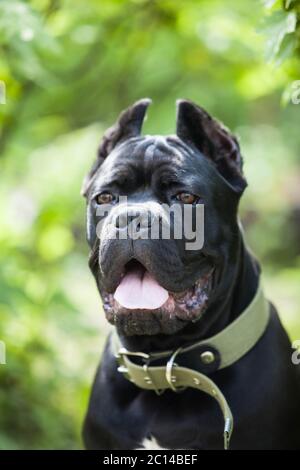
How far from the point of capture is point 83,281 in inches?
276

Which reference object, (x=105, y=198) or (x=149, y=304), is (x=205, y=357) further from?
(x=105, y=198)

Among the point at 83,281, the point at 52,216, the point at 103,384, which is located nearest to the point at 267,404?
the point at 103,384

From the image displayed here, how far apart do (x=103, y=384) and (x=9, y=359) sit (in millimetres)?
1317

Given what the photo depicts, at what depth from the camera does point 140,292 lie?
2.84 m

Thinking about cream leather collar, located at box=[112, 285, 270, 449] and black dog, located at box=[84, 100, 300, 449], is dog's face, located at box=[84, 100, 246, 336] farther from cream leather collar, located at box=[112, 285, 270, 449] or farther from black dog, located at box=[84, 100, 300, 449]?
cream leather collar, located at box=[112, 285, 270, 449]

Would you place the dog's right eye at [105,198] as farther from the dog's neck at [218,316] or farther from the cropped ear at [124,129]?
the dog's neck at [218,316]

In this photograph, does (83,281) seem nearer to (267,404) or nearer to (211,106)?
(211,106)

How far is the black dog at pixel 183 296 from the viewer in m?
2.82

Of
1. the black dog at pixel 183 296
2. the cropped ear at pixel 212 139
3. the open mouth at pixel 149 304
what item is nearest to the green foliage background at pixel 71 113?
the cropped ear at pixel 212 139

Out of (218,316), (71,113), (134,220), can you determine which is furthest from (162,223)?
(71,113)

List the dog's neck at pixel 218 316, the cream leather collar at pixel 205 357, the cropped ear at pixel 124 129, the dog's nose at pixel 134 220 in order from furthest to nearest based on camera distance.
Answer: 1. the cropped ear at pixel 124 129
2. the dog's neck at pixel 218 316
3. the cream leather collar at pixel 205 357
4. the dog's nose at pixel 134 220

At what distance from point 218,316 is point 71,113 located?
4014 millimetres

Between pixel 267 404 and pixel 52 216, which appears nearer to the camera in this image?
pixel 267 404

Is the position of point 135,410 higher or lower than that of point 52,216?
lower
